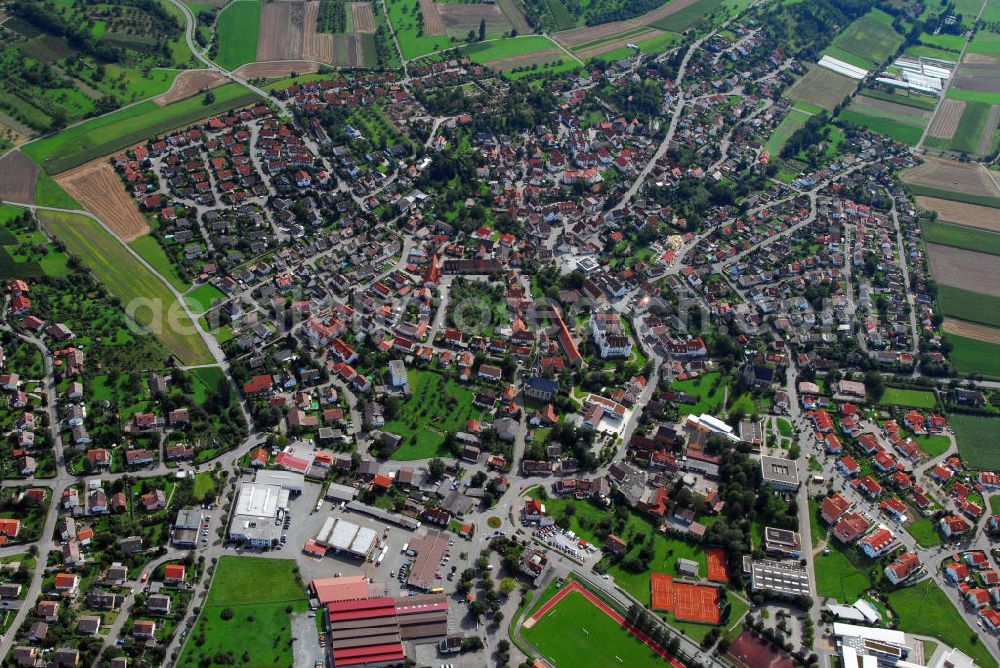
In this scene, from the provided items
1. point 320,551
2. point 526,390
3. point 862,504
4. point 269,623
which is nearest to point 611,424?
point 526,390

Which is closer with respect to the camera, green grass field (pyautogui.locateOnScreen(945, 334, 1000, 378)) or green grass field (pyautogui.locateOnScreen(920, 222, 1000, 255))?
green grass field (pyautogui.locateOnScreen(945, 334, 1000, 378))

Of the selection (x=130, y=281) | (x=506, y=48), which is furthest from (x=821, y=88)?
(x=130, y=281)

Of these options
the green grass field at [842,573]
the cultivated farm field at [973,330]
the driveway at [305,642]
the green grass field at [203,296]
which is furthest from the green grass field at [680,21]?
the driveway at [305,642]

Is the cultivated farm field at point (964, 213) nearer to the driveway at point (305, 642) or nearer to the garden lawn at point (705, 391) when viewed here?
the garden lawn at point (705, 391)

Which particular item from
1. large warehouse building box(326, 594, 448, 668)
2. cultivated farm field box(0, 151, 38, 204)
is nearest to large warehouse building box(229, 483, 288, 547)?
large warehouse building box(326, 594, 448, 668)

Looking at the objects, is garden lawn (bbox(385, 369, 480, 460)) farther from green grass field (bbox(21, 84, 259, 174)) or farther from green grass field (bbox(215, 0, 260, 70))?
green grass field (bbox(215, 0, 260, 70))

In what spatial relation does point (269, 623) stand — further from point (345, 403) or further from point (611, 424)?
point (611, 424)
